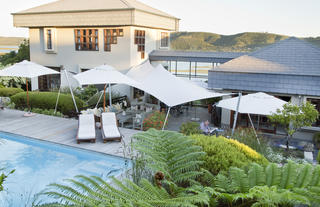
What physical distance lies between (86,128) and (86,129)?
10 centimetres

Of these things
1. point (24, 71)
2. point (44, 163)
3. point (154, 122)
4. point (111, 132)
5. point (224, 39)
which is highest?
point (224, 39)

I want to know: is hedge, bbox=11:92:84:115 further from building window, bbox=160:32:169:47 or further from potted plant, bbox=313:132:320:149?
potted plant, bbox=313:132:320:149

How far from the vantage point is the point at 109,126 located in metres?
11.8

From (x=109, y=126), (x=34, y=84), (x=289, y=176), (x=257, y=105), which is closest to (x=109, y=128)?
(x=109, y=126)

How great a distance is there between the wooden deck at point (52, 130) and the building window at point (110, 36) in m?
7.44

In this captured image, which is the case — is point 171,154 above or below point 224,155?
above

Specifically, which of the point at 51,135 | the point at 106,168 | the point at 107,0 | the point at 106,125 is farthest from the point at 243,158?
the point at 107,0

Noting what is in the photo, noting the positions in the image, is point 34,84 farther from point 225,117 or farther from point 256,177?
point 256,177

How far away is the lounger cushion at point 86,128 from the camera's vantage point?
35.4 ft

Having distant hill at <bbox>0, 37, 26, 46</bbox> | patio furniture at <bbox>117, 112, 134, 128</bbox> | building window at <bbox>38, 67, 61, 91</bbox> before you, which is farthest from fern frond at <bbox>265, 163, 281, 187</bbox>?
distant hill at <bbox>0, 37, 26, 46</bbox>

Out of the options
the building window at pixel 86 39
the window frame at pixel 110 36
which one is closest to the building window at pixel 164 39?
the window frame at pixel 110 36

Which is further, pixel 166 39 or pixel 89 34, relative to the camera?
pixel 166 39

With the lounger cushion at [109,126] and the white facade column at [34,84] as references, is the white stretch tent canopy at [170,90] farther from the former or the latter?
the white facade column at [34,84]

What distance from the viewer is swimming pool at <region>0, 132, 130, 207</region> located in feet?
26.7
